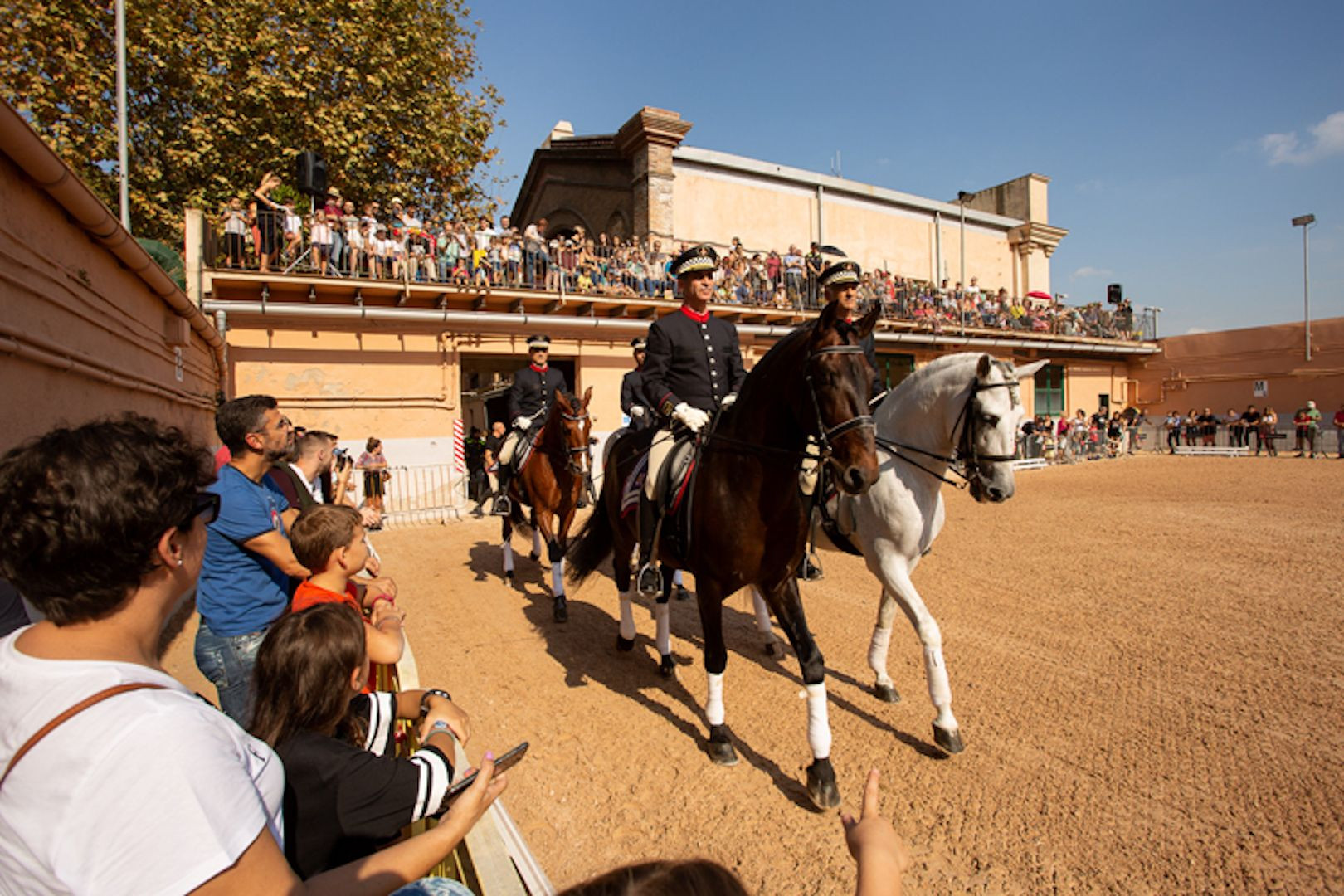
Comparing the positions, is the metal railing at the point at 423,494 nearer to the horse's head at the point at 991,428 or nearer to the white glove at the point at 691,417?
the white glove at the point at 691,417

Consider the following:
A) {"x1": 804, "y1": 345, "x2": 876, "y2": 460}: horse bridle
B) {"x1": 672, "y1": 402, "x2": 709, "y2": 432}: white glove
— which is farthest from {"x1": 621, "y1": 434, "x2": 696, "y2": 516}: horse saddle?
{"x1": 804, "y1": 345, "x2": 876, "y2": 460}: horse bridle

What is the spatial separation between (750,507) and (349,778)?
8.58 ft

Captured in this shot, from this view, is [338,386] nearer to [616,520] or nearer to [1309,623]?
[616,520]

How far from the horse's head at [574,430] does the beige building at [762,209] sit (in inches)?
548

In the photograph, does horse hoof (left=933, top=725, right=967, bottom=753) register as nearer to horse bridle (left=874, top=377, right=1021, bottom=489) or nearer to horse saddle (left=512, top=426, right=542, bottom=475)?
horse bridle (left=874, top=377, right=1021, bottom=489)

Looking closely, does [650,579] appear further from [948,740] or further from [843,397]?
[948,740]

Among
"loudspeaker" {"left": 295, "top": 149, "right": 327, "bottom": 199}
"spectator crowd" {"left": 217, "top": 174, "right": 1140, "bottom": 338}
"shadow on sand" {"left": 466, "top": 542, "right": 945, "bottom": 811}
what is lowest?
"shadow on sand" {"left": 466, "top": 542, "right": 945, "bottom": 811}

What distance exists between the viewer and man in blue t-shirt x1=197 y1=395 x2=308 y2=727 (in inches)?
123

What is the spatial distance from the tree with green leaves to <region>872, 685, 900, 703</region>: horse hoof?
1885cm

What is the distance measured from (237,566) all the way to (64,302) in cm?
345

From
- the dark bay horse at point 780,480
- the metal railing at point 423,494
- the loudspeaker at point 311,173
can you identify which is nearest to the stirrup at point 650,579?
the dark bay horse at point 780,480

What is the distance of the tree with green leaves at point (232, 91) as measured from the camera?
14672 millimetres

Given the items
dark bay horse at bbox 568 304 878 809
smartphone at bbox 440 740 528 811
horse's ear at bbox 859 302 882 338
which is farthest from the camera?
horse's ear at bbox 859 302 882 338

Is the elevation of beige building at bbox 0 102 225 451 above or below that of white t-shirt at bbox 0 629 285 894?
above
